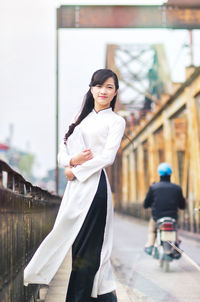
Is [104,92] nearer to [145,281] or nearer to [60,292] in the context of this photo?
[60,292]

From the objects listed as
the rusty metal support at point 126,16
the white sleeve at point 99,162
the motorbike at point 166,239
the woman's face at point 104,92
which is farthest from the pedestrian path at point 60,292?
the rusty metal support at point 126,16

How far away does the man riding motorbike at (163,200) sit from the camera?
8070mm

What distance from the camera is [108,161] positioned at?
11.1ft

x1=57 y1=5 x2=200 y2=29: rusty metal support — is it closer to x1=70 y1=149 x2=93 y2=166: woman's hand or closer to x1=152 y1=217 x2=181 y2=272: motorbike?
x1=152 y1=217 x2=181 y2=272: motorbike

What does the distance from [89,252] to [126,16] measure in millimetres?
11003

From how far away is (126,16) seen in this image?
1367cm

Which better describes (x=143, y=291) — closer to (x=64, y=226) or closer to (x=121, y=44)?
(x=64, y=226)

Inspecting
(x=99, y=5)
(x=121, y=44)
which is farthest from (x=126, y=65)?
(x=99, y=5)

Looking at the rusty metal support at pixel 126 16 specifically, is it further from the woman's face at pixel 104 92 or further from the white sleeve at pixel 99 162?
the white sleeve at pixel 99 162

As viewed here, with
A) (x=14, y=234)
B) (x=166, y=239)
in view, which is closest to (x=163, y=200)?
(x=166, y=239)

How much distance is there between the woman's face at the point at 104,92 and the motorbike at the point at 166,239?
4.54 metres

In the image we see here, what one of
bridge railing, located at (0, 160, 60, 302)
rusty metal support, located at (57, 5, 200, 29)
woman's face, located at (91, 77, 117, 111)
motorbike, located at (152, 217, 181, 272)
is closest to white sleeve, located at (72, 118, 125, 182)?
woman's face, located at (91, 77, 117, 111)

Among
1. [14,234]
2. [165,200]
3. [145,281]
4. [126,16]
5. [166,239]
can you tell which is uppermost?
A: [126,16]

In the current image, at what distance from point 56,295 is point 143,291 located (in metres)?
1.02
